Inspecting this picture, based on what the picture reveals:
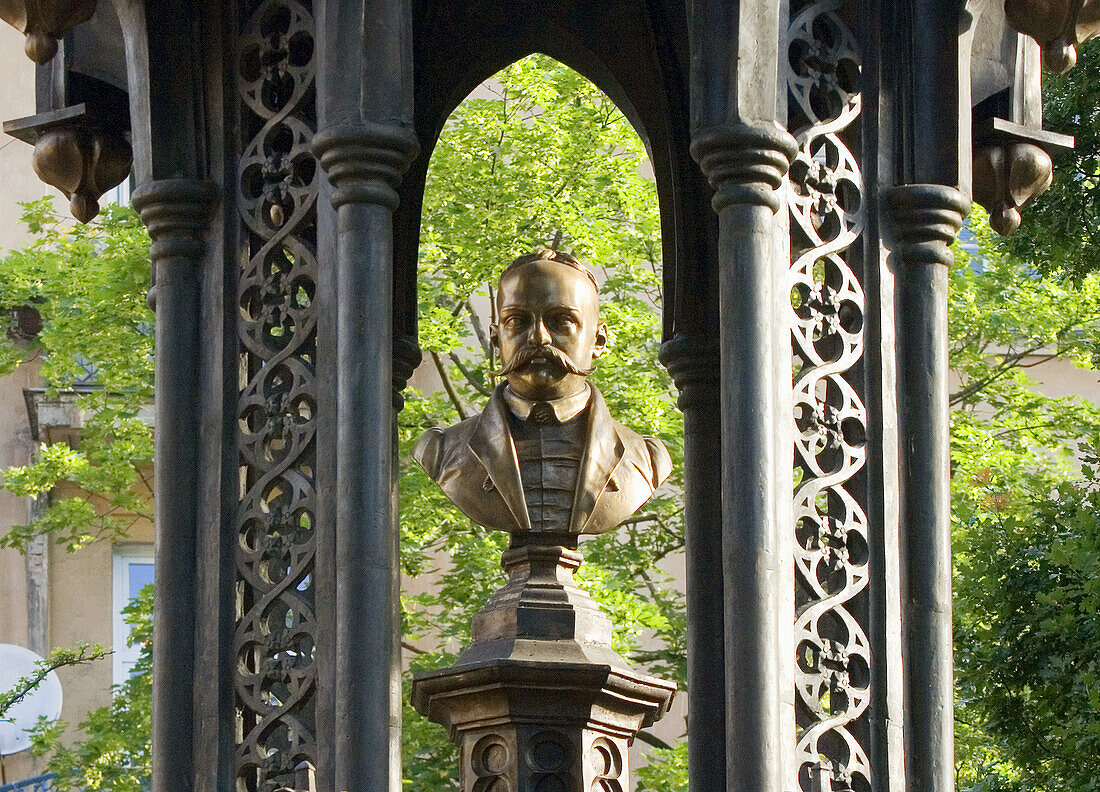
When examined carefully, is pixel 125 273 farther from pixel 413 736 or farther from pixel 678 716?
pixel 678 716

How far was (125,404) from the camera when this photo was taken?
23719 mm

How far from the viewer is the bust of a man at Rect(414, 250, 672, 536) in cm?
1073

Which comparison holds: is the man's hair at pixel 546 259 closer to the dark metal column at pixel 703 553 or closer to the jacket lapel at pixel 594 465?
the jacket lapel at pixel 594 465

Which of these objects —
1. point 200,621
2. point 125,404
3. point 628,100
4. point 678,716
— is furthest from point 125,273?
point 200,621

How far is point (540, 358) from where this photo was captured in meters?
10.9

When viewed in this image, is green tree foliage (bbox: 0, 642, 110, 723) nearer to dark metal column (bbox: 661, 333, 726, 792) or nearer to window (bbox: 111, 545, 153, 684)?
window (bbox: 111, 545, 153, 684)

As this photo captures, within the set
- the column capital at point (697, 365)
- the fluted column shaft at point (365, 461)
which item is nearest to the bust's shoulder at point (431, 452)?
the fluted column shaft at point (365, 461)

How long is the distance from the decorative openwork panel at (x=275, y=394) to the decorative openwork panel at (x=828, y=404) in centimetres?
196

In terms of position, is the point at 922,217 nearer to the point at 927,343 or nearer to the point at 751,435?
Result: the point at 927,343

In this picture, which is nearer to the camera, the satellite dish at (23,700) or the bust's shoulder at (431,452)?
the bust's shoulder at (431,452)

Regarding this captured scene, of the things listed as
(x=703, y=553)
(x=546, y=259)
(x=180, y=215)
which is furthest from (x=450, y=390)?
(x=180, y=215)

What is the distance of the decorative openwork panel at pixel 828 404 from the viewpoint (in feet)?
31.6

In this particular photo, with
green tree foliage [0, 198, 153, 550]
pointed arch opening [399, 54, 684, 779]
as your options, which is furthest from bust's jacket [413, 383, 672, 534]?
green tree foliage [0, 198, 153, 550]

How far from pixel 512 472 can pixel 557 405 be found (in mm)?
404
